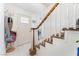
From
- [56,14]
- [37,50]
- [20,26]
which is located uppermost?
[56,14]

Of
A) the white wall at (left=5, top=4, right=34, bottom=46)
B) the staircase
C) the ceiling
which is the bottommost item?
the staircase

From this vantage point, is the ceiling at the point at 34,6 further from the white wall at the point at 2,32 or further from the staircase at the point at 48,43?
the white wall at the point at 2,32

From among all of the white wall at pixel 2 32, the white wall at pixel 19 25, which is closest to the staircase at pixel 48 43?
the white wall at pixel 19 25

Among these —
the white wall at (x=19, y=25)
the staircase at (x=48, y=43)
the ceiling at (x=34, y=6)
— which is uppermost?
the ceiling at (x=34, y=6)

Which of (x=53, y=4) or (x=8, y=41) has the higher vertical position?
(x=53, y=4)

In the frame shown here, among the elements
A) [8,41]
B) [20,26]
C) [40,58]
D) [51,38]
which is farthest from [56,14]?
[8,41]

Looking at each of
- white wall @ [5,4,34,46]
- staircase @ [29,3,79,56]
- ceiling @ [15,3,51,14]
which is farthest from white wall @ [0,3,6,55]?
staircase @ [29,3,79,56]

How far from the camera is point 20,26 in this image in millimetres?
1697

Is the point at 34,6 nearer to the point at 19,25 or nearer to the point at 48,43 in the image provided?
the point at 19,25

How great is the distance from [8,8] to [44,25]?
1.81 feet

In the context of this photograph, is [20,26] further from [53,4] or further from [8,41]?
[53,4]

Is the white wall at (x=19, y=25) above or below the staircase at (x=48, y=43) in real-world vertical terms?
above

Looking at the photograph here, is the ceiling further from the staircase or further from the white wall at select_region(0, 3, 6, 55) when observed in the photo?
the white wall at select_region(0, 3, 6, 55)

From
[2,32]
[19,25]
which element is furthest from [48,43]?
[2,32]
